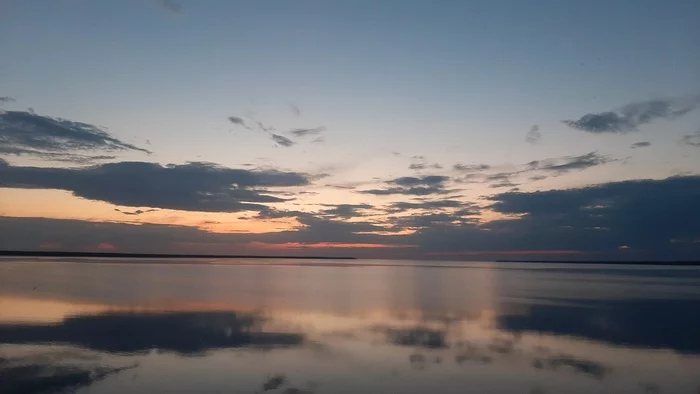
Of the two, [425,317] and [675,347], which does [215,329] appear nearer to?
[425,317]

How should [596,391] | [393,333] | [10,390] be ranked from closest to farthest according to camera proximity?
[10,390]
[596,391]
[393,333]

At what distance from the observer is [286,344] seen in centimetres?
1734

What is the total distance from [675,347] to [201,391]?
14.4 meters

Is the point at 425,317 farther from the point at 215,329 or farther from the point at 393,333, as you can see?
the point at 215,329

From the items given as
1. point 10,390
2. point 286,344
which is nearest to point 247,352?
point 286,344

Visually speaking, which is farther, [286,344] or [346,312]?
[346,312]

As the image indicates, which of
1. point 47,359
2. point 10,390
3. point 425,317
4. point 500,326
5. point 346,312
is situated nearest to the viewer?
point 10,390

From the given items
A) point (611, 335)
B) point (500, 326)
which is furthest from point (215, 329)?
point (611, 335)

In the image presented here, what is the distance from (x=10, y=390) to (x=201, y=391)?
3707 mm

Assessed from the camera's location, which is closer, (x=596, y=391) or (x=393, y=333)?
(x=596, y=391)

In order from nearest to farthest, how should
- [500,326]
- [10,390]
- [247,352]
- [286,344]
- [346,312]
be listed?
[10,390] → [247,352] → [286,344] → [500,326] → [346,312]

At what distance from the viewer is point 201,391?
11.7 metres

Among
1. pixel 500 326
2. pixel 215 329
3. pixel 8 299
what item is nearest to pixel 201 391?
pixel 215 329

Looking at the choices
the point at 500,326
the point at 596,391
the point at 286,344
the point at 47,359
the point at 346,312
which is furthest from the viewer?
the point at 346,312
